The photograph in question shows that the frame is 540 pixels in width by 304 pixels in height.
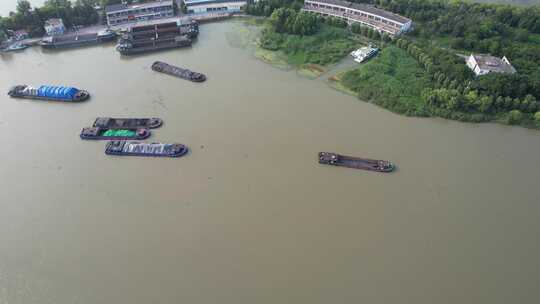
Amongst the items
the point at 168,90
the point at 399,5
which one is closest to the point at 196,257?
the point at 168,90

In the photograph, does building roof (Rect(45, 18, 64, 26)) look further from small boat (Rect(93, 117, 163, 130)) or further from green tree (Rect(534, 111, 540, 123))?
green tree (Rect(534, 111, 540, 123))

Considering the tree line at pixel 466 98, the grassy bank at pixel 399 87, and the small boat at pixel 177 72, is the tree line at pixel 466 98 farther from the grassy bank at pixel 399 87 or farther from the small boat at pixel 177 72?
the small boat at pixel 177 72

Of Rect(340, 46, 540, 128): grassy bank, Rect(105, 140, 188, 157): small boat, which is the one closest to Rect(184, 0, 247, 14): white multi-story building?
Rect(340, 46, 540, 128): grassy bank

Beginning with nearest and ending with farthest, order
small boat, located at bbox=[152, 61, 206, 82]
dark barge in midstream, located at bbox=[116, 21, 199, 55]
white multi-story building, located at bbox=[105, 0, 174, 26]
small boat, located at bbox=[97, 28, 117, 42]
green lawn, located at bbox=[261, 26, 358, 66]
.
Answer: small boat, located at bbox=[152, 61, 206, 82], green lawn, located at bbox=[261, 26, 358, 66], dark barge in midstream, located at bbox=[116, 21, 199, 55], small boat, located at bbox=[97, 28, 117, 42], white multi-story building, located at bbox=[105, 0, 174, 26]

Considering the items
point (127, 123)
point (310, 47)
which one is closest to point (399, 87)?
point (310, 47)

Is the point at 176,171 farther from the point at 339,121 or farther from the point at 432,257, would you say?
the point at 432,257
